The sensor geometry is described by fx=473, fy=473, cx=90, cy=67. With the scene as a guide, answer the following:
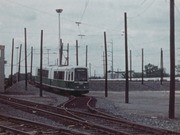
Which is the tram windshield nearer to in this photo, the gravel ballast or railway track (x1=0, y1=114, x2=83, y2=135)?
the gravel ballast

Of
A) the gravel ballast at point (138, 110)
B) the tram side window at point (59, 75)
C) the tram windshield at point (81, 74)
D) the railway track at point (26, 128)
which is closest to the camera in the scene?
the railway track at point (26, 128)

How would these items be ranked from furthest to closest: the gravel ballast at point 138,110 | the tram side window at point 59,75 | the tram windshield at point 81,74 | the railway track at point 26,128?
the tram side window at point 59,75
the tram windshield at point 81,74
the gravel ballast at point 138,110
the railway track at point 26,128

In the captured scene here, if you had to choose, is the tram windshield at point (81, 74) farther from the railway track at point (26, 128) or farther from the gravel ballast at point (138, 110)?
the railway track at point (26, 128)

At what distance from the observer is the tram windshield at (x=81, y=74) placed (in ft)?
162

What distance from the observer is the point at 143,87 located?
81.6 meters

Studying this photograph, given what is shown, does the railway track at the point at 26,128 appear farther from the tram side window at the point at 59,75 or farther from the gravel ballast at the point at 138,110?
the tram side window at the point at 59,75

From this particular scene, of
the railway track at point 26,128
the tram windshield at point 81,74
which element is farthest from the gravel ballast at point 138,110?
the tram windshield at point 81,74

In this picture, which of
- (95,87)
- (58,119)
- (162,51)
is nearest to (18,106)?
(58,119)

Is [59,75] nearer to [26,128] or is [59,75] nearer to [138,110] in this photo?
[138,110]

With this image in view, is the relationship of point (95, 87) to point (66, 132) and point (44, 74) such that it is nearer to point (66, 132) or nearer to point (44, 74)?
point (44, 74)

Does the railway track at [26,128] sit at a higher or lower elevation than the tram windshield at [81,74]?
lower

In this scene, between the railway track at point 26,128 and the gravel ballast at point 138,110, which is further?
the gravel ballast at point 138,110

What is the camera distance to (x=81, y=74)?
49844 millimetres

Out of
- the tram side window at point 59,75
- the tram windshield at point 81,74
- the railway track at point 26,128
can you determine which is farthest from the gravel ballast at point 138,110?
the tram side window at point 59,75
